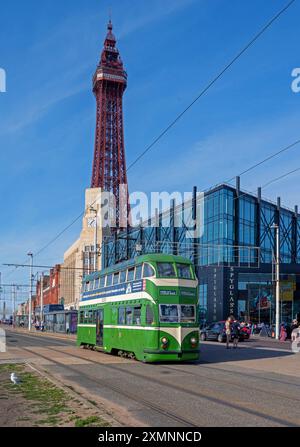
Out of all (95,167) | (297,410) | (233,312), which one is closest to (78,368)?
(297,410)

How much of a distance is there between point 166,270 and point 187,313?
171 cm

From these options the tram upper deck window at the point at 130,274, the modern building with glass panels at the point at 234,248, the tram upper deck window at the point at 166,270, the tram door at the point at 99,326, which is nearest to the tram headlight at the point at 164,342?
the tram upper deck window at the point at 166,270

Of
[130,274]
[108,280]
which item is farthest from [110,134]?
[130,274]

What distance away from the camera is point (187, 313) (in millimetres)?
21844

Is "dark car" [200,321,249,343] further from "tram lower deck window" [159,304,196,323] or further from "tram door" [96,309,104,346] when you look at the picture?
"tram lower deck window" [159,304,196,323]

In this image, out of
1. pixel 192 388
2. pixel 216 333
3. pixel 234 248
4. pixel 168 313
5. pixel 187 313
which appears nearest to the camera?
pixel 192 388

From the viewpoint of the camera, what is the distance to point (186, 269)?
22.3 meters

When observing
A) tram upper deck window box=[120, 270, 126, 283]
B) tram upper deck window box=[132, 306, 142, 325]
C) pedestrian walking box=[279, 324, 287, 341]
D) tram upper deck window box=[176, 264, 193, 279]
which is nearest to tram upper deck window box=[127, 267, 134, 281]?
tram upper deck window box=[120, 270, 126, 283]

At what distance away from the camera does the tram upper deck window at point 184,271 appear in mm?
22016

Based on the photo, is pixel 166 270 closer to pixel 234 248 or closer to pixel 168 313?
pixel 168 313

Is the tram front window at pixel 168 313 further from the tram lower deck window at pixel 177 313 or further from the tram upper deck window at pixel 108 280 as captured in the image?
the tram upper deck window at pixel 108 280
